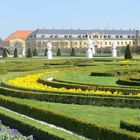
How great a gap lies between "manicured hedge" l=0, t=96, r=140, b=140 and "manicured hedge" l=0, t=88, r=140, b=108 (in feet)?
3.77

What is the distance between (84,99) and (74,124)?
309 cm

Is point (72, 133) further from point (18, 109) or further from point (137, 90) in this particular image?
point (137, 90)

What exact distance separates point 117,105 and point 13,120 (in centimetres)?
275

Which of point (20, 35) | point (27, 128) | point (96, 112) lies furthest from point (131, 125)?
point (20, 35)

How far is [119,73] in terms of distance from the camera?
1828 cm

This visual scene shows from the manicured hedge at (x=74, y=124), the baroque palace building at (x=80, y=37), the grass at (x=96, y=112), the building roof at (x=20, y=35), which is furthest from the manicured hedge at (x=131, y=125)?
the building roof at (x=20, y=35)

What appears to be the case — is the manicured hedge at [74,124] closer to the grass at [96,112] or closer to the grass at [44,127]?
the grass at [96,112]

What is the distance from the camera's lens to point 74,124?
7766 millimetres

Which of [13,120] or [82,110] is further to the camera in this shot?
[82,110]

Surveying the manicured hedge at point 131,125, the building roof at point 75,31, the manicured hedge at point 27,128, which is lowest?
the manicured hedge at point 27,128

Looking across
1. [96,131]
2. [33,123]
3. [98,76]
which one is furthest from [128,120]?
[98,76]

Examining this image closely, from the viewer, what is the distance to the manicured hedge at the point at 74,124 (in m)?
6.46

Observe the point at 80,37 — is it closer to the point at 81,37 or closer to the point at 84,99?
the point at 81,37

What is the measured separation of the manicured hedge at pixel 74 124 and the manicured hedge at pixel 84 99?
1149 millimetres
